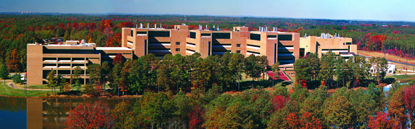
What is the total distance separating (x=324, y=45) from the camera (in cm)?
8206

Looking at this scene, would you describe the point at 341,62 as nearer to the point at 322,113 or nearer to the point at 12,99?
the point at 322,113

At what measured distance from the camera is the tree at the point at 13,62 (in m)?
73.2

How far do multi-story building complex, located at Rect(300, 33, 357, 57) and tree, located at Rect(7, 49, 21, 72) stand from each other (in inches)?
2045

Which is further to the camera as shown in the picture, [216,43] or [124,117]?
[216,43]

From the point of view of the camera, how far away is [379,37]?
430 ft

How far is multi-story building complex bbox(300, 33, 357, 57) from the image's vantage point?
265 feet

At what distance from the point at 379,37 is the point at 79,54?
98.2m

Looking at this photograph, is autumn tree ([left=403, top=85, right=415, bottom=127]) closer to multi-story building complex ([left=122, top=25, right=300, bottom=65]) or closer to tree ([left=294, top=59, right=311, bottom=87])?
tree ([left=294, top=59, right=311, bottom=87])

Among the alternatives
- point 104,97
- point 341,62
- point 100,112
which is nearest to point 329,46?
point 341,62

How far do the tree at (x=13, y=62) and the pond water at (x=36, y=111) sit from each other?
18.0m

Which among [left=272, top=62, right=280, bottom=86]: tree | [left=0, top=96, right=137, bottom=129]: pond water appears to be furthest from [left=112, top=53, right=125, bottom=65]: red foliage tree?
[left=272, top=62, right=280, bottom=86]: tree

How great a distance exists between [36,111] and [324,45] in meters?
53.8

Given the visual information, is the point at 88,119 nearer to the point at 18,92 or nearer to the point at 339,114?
the point at 339,114

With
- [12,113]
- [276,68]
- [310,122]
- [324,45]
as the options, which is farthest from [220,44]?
[310,122]
